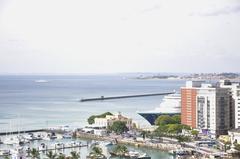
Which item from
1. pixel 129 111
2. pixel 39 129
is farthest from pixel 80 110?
pixel 39 129

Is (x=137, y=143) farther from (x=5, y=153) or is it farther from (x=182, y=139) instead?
(x=5, y=153)

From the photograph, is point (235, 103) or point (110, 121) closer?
point (235, 103)

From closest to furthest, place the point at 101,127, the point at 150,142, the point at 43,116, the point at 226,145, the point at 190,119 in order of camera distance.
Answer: the point at 226,145 < the point at 150,142 < the point at 190,119 < the point at 101,127 < the point at 43,116

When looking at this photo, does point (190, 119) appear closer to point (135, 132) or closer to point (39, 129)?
point (135, 132)

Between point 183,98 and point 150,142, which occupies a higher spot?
point 183,98

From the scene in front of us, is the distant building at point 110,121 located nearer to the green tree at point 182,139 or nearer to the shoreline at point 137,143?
the shoreline at point 137,143

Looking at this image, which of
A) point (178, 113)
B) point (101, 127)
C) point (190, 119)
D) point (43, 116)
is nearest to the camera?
point (190, 119)

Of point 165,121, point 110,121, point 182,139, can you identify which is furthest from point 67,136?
point 182,139

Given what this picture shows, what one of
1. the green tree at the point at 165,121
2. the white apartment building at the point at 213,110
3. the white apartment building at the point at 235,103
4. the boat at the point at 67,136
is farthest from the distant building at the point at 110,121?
the white apartment building at the point at 235,103
